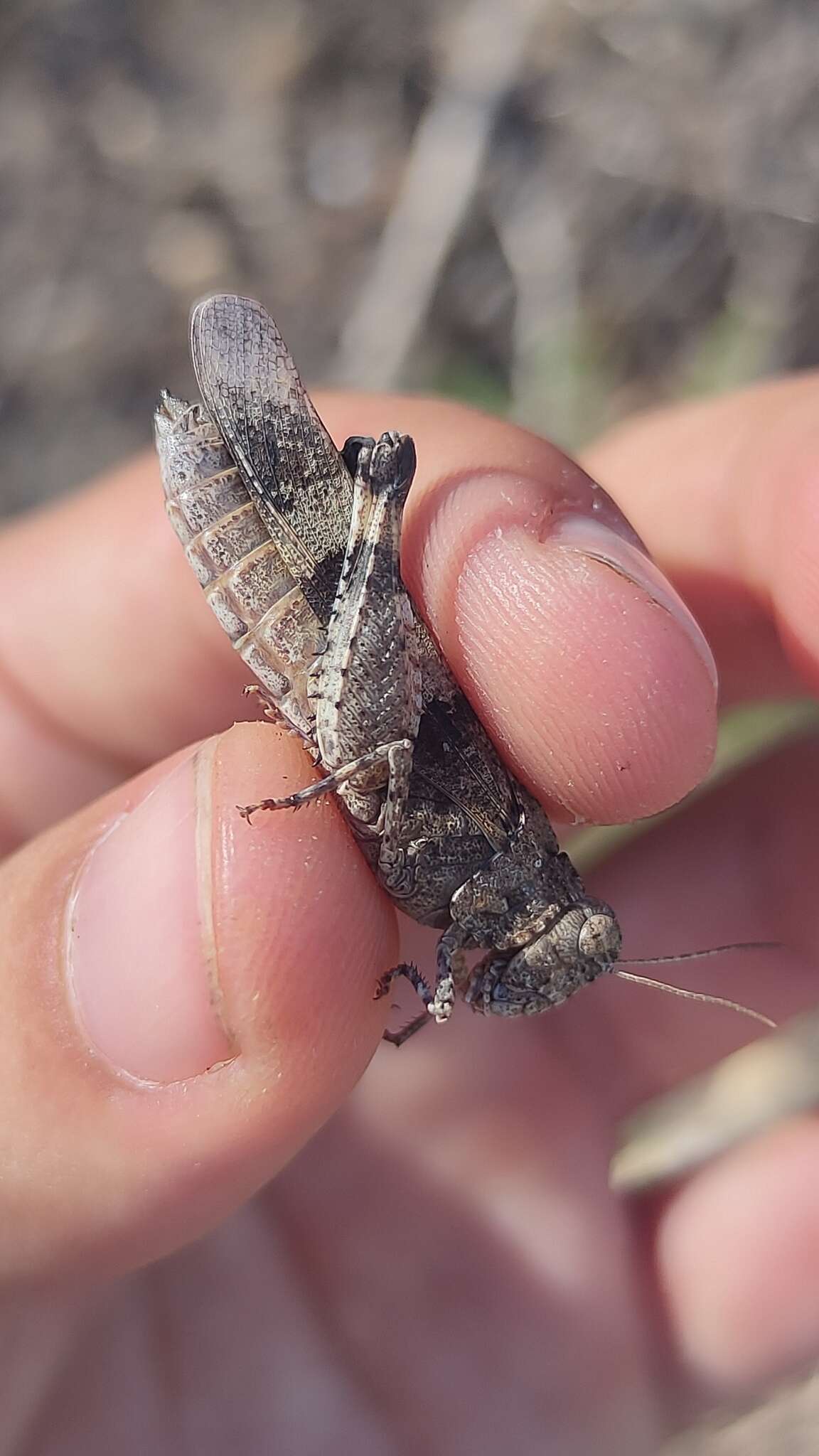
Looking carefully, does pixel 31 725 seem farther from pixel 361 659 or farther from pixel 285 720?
pixel 361 659

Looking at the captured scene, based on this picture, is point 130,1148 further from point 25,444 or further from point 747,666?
point 25,444

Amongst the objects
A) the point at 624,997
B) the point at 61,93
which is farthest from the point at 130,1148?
the point at 61,93

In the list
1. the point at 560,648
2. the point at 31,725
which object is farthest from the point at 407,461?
the point at 31,725

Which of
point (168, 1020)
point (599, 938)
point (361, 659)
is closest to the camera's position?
point (168, 1020)

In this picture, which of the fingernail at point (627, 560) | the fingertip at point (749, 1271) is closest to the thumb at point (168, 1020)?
the fingernail at point (627, 560)

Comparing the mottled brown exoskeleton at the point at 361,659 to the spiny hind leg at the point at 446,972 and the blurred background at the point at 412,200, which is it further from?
the blurred background at the point at 412,200
